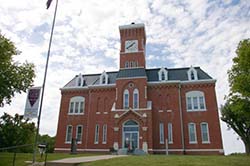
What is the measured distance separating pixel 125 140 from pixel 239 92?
14.1m

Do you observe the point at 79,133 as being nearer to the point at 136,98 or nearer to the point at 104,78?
the point at 104,78

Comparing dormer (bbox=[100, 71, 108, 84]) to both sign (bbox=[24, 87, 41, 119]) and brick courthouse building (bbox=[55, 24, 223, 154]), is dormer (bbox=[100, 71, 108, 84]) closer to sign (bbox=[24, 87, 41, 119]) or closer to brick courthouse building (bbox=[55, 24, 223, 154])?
brick courthouse building (bbox=[55, 24, 223, 154])

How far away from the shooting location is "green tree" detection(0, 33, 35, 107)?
73.4 feet

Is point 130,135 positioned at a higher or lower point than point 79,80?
lower

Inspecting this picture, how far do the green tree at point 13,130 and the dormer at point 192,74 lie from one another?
2313 cm

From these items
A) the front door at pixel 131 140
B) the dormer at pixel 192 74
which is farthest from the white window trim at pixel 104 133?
the dormer at pixel 192 74

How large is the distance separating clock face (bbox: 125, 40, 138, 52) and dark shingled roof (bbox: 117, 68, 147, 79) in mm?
3828

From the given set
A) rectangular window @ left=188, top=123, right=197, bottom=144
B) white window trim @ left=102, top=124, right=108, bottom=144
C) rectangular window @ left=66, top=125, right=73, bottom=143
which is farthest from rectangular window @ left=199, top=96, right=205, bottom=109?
rectangular window @ left=66, top=125, right=73, bottom=143

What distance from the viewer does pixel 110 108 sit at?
102 ft

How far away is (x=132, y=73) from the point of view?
30.8 metres

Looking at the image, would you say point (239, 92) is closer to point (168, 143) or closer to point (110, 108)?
point (168, 143)

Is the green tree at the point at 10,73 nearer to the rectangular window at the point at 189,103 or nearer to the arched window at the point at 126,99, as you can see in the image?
the arched window at the point at 126,99

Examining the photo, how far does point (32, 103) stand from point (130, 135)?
1603 centimetres

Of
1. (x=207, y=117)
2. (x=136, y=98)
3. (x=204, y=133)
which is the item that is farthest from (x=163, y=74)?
(x=204, y=133)
